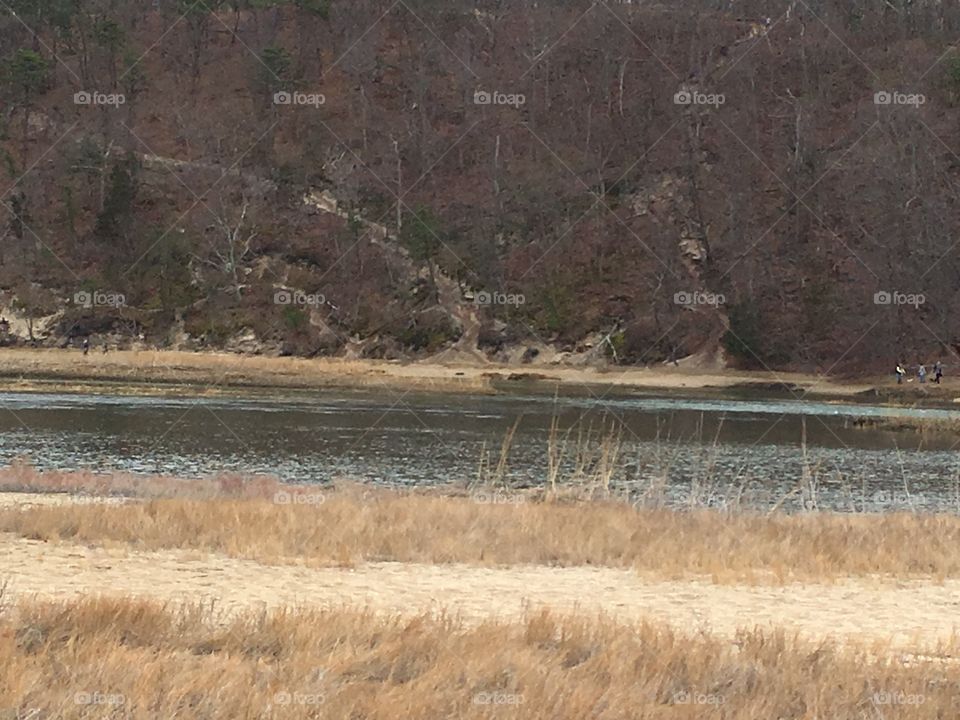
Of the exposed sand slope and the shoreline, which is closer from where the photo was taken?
the exposed sand slope

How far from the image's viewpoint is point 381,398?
55625mm

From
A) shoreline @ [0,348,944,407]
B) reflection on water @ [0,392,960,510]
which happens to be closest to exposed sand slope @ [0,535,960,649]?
reflection on water @ [0,392,960,510]

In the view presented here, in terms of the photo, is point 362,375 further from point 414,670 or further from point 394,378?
point 414,670

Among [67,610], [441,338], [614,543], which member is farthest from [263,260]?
[67,610]

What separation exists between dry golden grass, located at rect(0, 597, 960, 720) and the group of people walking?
58689 mm

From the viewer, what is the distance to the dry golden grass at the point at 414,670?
755 centimetres

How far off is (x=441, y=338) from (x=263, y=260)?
1665 cm

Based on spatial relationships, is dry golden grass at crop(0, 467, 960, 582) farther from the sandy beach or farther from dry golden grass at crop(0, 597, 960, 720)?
the sandy beach

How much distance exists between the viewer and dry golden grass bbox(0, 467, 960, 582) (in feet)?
51.9

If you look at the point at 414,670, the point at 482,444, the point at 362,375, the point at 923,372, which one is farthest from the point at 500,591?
the point at 923,372

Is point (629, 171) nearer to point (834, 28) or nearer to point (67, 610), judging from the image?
point (834, 28)

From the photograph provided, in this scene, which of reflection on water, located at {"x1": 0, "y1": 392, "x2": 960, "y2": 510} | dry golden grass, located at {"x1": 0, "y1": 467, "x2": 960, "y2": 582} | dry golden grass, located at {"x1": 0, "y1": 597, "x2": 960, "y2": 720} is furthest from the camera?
reflection on water, located at {"x1": 0, "y1": 392, "x2": 960, "y2": 510}

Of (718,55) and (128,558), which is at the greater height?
(718,55)

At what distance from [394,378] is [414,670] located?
188ft
